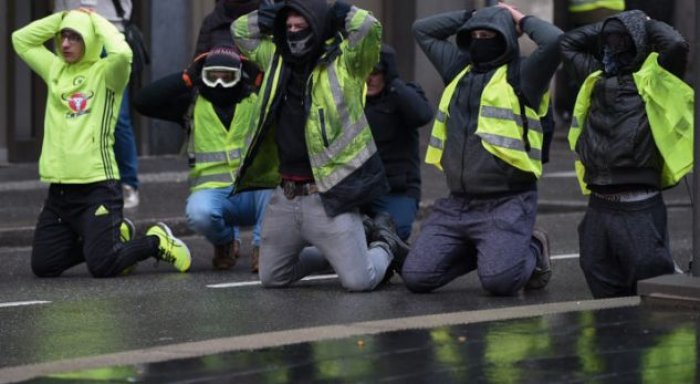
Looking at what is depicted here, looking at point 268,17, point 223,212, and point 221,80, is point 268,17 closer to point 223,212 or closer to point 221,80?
point 221,80

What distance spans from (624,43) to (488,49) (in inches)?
31.1

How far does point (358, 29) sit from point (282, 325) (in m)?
1.72

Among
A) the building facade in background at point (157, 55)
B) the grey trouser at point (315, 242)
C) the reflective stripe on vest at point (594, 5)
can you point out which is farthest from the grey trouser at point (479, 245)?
the reflective stripe on vest at point (594, 5)

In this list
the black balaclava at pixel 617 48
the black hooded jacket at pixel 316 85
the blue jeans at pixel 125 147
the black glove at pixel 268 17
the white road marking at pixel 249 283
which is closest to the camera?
the black balaclava at pixel 617 48

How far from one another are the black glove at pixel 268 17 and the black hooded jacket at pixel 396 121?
95 centimetres

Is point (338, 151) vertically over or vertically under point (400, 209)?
over

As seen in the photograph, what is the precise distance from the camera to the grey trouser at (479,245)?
34.3 feet

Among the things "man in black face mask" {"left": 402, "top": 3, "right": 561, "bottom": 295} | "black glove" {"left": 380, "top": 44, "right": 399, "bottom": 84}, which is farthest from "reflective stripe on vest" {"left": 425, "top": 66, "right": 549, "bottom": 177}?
"black glove" {"left": 380, "top": 44, "right": 399, "bottom": 84}

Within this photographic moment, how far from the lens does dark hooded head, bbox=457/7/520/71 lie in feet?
34.2

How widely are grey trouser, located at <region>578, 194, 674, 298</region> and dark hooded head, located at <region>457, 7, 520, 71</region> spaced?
89 cm

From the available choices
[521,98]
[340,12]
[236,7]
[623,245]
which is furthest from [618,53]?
[236,7]

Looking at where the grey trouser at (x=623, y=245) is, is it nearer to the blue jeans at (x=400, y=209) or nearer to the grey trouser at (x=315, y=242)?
the grey trouser at (x=315, y=242)

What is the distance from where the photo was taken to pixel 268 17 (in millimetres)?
10695

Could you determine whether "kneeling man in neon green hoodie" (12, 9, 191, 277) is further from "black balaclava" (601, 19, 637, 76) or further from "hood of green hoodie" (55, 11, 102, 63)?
"black balaclava" (601, 19, 637, 76)
